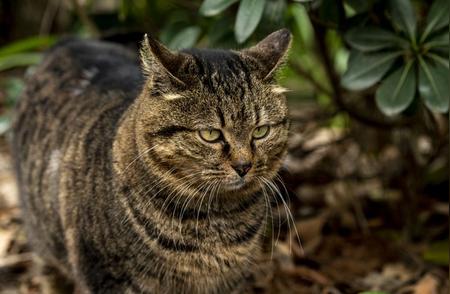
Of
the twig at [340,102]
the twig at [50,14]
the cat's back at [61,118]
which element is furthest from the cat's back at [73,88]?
the twig at [50,14]

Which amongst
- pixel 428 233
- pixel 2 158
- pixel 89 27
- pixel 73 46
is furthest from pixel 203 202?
pixel 2 158

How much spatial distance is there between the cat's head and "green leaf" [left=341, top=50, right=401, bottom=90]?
504 mm

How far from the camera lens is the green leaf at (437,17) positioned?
117 inches

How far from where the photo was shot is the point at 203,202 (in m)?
2.71

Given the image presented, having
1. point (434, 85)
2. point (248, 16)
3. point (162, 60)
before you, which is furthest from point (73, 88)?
point (434, 85)

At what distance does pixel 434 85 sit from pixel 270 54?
0.71 m

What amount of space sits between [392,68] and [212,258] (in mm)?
1120

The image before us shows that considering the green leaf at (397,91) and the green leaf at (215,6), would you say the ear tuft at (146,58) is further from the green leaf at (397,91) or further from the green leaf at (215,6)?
the green leaf at (397,91)

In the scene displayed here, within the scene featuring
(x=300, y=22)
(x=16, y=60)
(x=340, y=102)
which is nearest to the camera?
(x=340, y=102)

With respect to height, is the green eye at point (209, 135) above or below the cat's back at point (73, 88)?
below

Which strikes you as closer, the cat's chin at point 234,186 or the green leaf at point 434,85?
the cat's chin at point 234,186

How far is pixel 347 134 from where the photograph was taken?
4430 millimetres

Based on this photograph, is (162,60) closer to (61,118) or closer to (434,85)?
(61,118)

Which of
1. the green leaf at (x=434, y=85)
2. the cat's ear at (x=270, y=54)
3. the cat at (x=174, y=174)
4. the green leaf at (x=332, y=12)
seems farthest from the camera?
A: the green leaf at (x=332, y=12)
